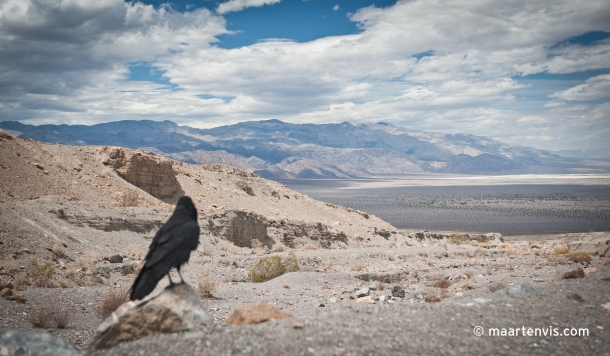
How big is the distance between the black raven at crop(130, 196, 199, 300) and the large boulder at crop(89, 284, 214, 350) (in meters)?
0.24

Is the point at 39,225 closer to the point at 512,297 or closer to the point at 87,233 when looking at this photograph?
the point at 87,233

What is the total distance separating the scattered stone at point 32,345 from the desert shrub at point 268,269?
12.1 metres

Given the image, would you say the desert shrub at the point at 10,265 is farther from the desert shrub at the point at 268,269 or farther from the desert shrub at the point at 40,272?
the desert shrub at the point at 268,269

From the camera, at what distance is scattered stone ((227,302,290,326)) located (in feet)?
22.5

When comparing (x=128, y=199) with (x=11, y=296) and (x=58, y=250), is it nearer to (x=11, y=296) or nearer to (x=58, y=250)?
(x=58, y=250)

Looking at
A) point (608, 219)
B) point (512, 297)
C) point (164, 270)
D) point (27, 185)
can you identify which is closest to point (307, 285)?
point (512, 297)

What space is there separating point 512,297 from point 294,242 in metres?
23.8

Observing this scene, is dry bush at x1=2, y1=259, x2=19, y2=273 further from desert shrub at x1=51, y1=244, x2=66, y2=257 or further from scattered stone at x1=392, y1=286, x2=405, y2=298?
scattered stone at x1=392, y1=286, x2=405, y2=298

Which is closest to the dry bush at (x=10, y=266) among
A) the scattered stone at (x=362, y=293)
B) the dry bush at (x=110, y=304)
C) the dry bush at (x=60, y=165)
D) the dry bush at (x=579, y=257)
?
the dry bush at (x=110, y=304)

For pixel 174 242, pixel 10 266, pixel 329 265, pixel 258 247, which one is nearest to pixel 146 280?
pixel 174 242

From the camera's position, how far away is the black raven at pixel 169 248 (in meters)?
6.07

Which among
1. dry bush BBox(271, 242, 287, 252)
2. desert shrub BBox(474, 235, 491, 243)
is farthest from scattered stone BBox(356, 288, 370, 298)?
desert shrub BBox(474, 235, 491, 243)

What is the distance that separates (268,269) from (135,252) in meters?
5.88

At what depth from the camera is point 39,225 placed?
1803 cm
